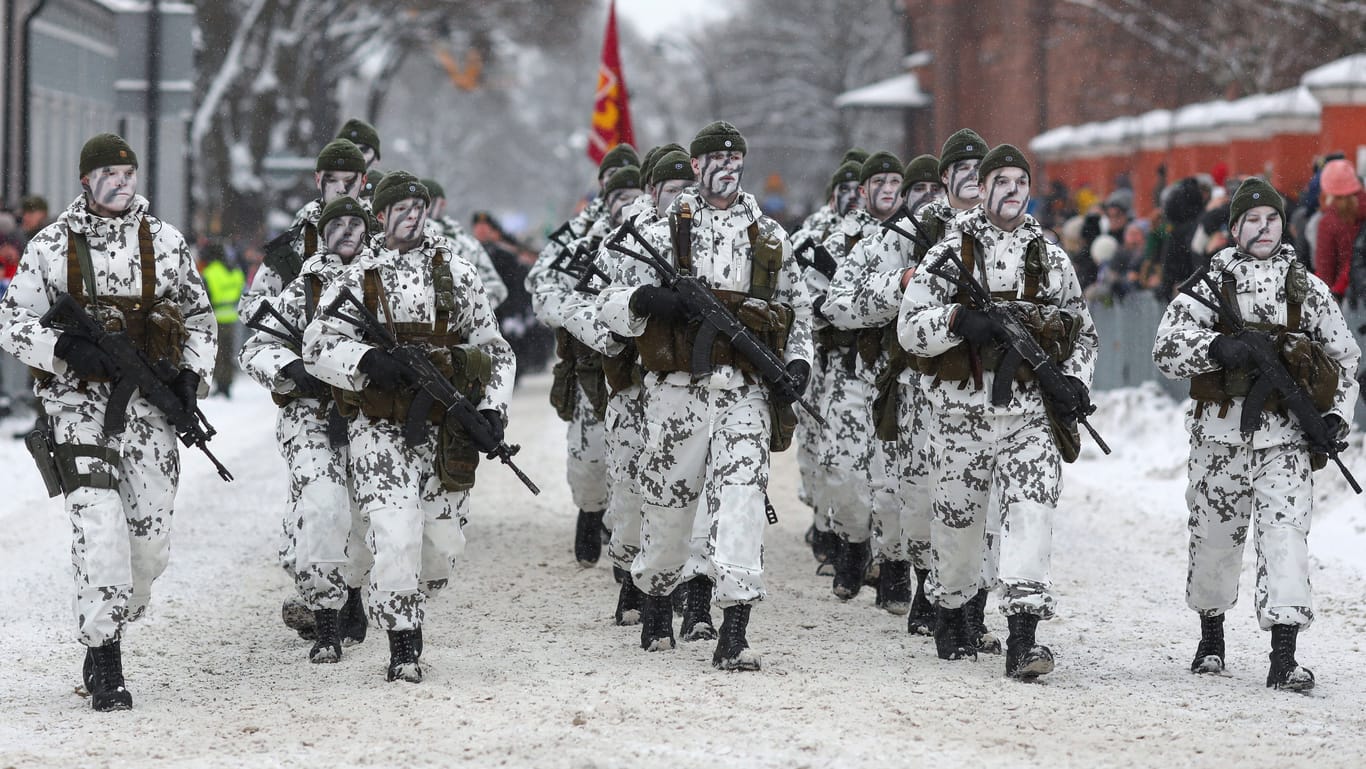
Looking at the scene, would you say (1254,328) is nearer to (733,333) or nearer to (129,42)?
(733,333)

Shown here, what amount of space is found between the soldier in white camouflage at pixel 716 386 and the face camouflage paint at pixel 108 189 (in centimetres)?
194

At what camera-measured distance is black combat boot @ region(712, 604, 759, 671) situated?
8.22m

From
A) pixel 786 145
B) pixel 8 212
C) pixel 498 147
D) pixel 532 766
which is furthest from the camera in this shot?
pixel 498 147

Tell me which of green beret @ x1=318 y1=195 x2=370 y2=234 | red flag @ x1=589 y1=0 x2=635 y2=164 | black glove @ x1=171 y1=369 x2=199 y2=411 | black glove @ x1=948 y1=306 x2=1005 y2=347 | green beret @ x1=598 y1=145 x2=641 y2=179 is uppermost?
red flag @ x1=589 y1=0 x2=635 y2=164

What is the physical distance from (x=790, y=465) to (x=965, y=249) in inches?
345

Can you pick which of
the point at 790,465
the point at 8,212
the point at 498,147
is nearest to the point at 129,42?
the point at 8,212

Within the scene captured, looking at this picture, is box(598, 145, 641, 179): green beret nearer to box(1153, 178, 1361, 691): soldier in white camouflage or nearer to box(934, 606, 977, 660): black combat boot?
box(934, 606, 977, 660): black combat boot

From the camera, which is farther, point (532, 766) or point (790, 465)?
point (790, 465)

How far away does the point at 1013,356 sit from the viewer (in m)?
8.13

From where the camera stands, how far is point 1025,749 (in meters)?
6.95

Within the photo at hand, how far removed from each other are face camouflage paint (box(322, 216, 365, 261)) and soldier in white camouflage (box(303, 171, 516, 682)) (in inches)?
12.8

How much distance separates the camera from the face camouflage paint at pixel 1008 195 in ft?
27.4

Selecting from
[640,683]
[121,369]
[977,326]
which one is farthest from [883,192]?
[121,369]

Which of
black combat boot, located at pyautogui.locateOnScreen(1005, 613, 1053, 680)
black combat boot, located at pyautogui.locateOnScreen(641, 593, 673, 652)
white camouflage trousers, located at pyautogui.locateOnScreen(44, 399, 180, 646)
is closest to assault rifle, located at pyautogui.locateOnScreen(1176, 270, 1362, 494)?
black combat boot, located at pyautogui.locateOnScreen(1005, 613, 1053, 680)
